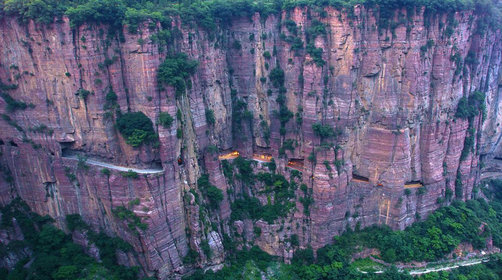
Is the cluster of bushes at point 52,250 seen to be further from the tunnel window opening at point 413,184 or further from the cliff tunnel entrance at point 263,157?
the tunnel window opening at point 413,184

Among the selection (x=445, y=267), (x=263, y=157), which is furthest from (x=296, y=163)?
(x=445, y=267)

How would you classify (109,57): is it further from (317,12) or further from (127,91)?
(317,12)

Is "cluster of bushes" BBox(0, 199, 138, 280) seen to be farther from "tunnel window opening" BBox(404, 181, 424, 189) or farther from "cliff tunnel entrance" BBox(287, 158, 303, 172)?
"tunnel window opening" BBox(404, 181, 424, 189)

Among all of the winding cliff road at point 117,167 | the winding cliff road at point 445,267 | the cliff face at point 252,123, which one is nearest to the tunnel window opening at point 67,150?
the cliff face at point 252,123

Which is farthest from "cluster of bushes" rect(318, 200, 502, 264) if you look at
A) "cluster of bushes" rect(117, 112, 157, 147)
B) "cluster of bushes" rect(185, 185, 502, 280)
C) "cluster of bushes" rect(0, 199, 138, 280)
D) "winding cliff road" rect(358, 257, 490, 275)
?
"cluster of bushes" rect(117, 112, 157, 147)

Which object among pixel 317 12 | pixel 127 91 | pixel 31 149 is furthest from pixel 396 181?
pixel 31 149
